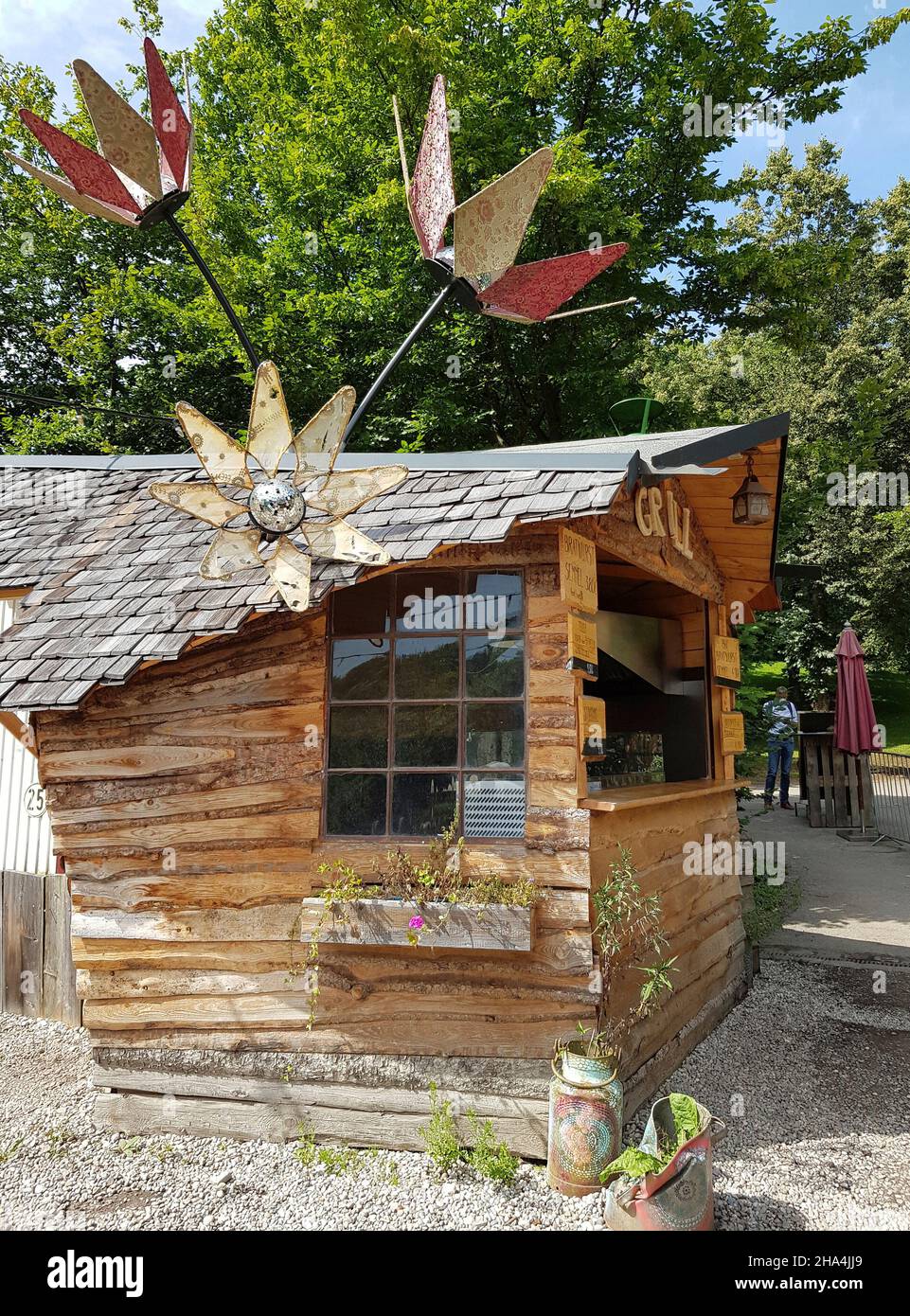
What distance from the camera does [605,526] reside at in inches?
198

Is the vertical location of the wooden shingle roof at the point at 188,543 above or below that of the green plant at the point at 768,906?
above

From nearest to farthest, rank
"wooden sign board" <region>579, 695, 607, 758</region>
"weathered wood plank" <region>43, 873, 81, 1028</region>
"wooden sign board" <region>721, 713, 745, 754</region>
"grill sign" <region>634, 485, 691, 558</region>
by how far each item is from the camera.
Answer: "wooden sign board" <region>579, 695, 607, 758</region> → "grill sign" <region>634, 485, 691, 558</region> → "weathered wood plank" <region>43, 873, 81, 1028</region> → "wooden sign board" <region>721, 713, 745, 754</region>

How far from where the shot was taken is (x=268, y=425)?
4207 millimetres

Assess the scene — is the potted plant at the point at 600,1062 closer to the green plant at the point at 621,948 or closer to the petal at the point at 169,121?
the green plant at the point at 621,948

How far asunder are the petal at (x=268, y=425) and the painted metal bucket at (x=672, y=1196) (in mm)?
3657

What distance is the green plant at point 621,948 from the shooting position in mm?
4301

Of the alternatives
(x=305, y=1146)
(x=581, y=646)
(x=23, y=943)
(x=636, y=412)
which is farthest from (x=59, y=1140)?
(x=636, y=412)

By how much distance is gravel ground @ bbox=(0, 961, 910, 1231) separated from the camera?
154 inches

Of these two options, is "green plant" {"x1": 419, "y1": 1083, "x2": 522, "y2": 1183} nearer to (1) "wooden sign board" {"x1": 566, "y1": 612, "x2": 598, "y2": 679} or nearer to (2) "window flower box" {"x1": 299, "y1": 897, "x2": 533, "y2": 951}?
(2) "window flower box" {"x1": 299, "y1": 897, "x2": 533, "y2": 951}

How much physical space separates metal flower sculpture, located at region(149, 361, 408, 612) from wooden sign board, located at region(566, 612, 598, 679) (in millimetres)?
1090

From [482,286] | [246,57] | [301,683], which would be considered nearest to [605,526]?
[482,286]

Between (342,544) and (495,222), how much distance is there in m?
2.07

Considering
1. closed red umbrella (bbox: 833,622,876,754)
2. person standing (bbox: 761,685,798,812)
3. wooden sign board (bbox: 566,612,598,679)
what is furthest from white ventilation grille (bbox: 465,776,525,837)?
person standing (bbox: 761,685,798,812)

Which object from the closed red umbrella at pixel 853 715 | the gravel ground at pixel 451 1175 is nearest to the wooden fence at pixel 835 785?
the closed red umbrella at pixel 853 715
